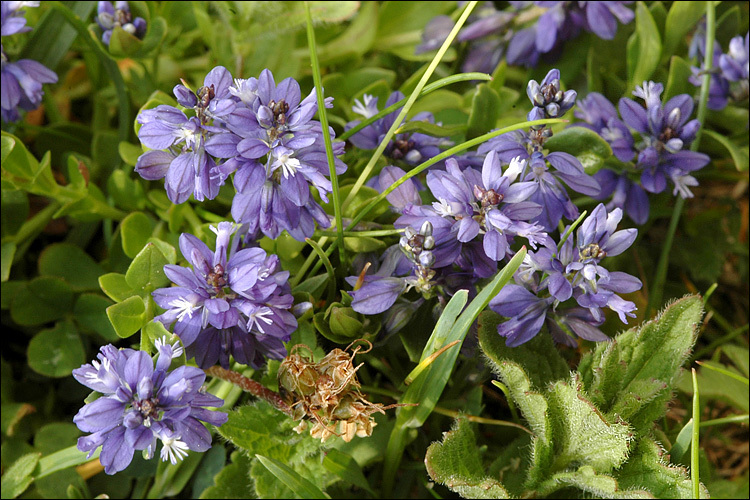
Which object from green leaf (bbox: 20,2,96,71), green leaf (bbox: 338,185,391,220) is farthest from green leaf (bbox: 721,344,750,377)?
green leaf (bbox: 20,2,96,71)

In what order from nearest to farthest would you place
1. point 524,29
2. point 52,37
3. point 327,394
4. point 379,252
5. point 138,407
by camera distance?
point 138,407 → point 327,394 → point 379,252 → point 52,37 → point 524,29

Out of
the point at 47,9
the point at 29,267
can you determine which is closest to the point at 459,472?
the point at 29,267

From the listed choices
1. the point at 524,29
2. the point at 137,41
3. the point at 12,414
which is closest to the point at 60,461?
the point at 12,414

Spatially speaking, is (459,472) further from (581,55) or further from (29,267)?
(29,267)

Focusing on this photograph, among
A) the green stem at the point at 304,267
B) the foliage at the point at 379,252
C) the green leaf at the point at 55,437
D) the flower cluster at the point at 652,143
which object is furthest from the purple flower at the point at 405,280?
the green leaf at the point at 55,437

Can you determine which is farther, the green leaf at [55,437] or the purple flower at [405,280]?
the green leaf at [55,437]

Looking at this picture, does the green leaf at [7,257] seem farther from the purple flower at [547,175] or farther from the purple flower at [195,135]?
the purple flower at [547,175]

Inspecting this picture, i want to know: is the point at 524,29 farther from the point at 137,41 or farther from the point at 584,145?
the point at 137,41
